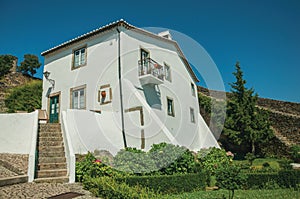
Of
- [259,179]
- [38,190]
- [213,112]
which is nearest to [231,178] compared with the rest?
[259,179]

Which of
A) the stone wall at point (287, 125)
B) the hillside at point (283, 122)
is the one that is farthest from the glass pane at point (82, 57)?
the stone wall at point (287, 125)

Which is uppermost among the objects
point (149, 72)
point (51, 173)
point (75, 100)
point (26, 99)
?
point (149, 72)

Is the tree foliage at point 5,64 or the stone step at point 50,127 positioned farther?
the tree foliage at point 5,64

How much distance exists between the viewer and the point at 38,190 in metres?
6.27

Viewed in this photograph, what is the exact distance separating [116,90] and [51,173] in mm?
5768

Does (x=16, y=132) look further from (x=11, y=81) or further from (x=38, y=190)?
(x=11, y=81)

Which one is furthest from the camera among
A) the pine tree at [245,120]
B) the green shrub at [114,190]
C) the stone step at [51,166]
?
the pine tree at [245,120]

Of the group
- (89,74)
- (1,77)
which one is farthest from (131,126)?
(1,77)

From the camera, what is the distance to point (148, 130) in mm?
11570

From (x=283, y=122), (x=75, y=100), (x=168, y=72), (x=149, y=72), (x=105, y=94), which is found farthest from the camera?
(x=283, y=122)

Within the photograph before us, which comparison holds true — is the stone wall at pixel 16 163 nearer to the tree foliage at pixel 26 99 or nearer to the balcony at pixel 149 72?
the balcony at pixel 149 72

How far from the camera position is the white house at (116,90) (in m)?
10.8

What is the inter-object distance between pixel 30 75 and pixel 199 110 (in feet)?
106

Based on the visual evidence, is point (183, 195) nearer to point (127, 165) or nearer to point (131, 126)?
point (127, 165)
